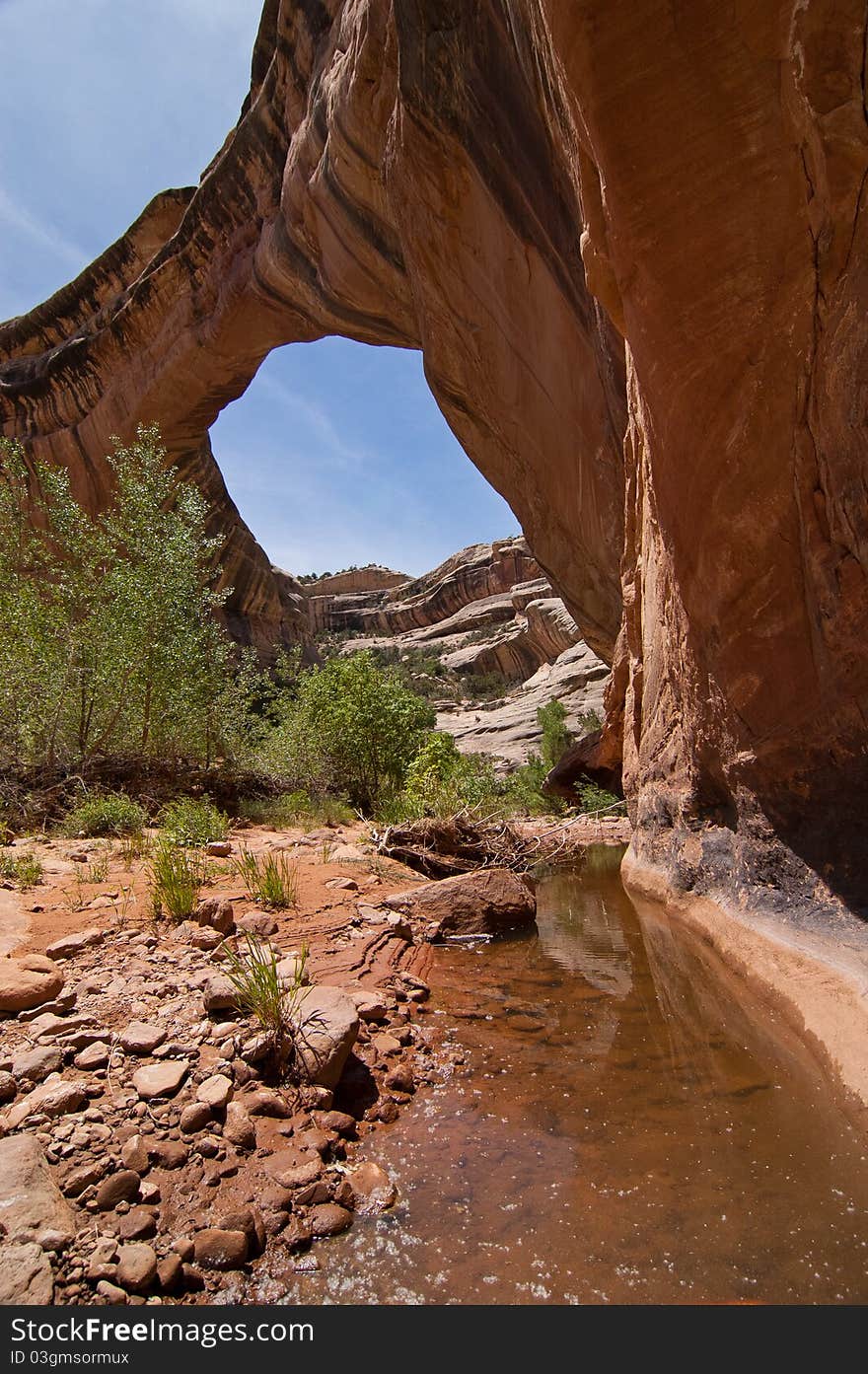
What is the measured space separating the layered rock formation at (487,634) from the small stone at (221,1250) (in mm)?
19951

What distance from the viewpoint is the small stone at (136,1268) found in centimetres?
137

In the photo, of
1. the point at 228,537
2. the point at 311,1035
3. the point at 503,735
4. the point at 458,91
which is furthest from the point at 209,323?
the point at 311,1035

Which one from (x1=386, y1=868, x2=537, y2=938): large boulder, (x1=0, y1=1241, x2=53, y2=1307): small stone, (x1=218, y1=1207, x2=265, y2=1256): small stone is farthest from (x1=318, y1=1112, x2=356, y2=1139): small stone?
(x1=386, y1=868, x2=537, y2=938): large boulder

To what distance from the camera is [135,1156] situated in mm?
1714

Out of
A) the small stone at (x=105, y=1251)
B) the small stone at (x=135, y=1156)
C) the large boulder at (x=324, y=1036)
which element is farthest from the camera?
the large boulder at (x=324, y=1036)

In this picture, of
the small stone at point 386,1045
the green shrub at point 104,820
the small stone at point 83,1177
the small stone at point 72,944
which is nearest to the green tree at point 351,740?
the green shrub at point 104,820

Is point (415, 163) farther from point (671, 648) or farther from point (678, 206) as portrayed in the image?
point (671, 648)

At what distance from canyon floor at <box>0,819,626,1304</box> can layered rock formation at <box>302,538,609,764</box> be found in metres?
18.6

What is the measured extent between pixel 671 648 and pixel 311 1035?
13.4ft

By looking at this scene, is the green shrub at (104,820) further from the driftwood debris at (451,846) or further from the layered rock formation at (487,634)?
the layered rock formation at (487,634)

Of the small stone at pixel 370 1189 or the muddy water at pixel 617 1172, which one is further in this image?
the small stone at pixel 370 1189

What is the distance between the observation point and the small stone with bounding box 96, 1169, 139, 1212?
158 cm

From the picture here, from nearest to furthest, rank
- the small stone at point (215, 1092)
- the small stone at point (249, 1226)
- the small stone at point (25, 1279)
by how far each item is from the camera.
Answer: the small stone at point (25, 1279) → the small stone at point (249, 1226) → the small stone at point (215, 1092)

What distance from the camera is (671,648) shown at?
17.2ft
